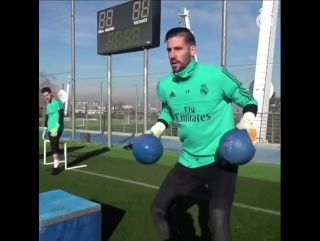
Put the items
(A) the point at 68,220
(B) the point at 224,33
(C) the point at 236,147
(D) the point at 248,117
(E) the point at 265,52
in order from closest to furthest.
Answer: (C) the point at 236,147, (D) the point at 248,117, (A) the point at 68,220, (B) the point at 224,33, (E) the point at 265,52

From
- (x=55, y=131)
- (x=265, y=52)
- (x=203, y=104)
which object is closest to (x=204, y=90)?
(x=203, y=104)

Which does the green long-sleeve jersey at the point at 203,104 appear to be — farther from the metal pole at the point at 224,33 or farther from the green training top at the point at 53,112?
the metal pole at the point at 224,33

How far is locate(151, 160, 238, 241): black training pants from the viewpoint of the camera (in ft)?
10.0

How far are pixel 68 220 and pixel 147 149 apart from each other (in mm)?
997

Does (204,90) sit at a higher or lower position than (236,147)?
higher

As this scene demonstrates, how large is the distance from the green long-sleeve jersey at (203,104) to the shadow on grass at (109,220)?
1.70 meters

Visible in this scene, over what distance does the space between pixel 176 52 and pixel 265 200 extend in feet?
12.6

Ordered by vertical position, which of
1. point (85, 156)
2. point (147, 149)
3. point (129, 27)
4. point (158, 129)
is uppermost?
point (129, 27)

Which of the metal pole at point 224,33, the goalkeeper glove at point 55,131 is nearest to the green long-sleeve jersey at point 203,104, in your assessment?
the goalkeeper glove at point 55,131

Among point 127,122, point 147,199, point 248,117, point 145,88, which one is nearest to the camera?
point 248,117

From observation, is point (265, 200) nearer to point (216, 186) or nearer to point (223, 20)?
point (216, 186)

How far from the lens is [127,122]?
19641mm

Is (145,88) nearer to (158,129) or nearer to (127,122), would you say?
(127,122)
